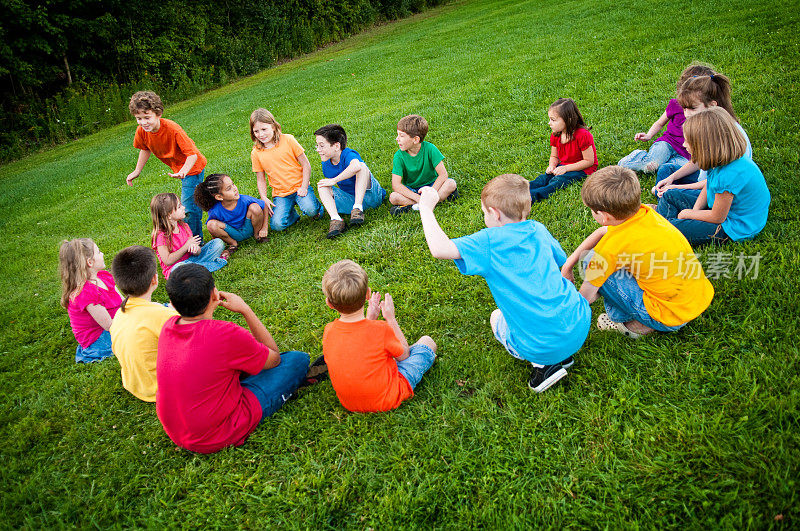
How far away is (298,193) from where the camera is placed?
19.8ft

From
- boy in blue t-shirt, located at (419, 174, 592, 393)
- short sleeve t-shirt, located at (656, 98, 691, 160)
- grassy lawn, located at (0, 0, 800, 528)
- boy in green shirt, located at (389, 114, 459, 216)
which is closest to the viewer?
grassy lawn, located at (0, 0, 800, 528)

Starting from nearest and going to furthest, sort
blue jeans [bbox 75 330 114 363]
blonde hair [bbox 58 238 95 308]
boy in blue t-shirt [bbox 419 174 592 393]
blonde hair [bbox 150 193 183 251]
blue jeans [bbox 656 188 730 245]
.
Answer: boy in blue t-shirt [bbox 419 174 592 393], blue jeans [bbox 656 188 730 245], blonde hair [bbox 58 238 95 308], blue jeans [bbox 75 330 114 363], blonde hair [bbox 150 193 183 251]

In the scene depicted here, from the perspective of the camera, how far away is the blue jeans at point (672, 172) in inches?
175

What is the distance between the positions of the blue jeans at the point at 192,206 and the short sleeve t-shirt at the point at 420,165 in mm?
2657

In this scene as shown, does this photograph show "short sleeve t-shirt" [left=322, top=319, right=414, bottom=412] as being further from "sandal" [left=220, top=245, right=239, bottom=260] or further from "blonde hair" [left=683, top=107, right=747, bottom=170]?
"sandal" [left=220, top=245, right=239, bottom=260]

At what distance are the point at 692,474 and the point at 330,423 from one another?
2.03 m

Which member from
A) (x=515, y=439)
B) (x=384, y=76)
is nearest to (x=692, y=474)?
(x=515, y=439)

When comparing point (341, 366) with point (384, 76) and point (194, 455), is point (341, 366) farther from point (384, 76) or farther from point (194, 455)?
point (384, 76)

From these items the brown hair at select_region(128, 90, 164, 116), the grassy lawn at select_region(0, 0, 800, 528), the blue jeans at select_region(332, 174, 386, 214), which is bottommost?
the grassy lawn at select_region(0, 0, 800, 528)

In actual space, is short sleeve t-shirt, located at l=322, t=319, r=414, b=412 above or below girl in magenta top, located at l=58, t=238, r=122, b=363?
below

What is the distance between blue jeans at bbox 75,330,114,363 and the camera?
4367 mm

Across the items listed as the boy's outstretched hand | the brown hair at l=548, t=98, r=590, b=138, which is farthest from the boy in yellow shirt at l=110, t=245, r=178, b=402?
the brown hair at l=548, t=98, r=590, b=138

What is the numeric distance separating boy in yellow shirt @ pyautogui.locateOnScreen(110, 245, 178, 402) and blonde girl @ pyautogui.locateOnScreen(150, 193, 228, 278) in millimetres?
1660

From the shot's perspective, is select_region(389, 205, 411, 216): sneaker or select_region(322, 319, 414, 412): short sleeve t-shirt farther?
select_region(389, 205, 411, 216): sneaker
